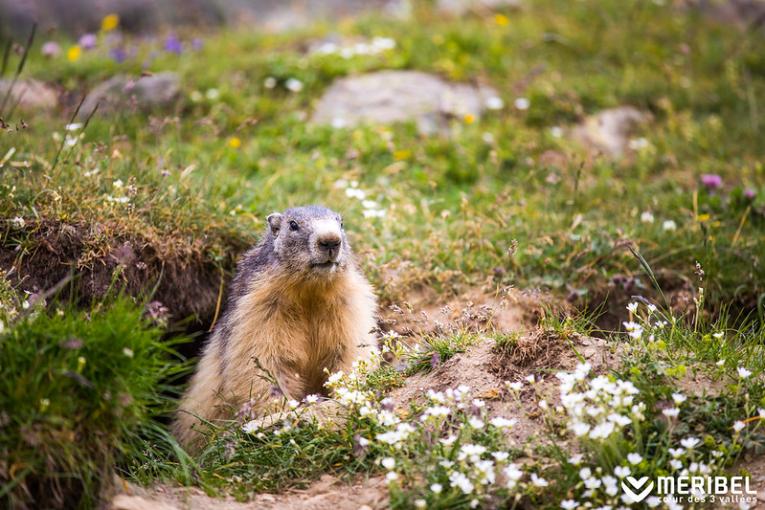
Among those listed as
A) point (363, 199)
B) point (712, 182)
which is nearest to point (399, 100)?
point (363, 199)

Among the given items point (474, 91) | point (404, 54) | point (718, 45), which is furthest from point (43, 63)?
point (718, 45)

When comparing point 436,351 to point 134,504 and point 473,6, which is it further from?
point 473,6

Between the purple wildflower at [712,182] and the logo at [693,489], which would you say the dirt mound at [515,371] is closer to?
the logo at [693,489]

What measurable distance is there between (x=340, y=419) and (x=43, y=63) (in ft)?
23.8

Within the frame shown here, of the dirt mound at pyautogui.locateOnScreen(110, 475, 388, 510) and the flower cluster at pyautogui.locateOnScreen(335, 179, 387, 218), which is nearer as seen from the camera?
the dirt mound at pyautogui.locateOnScreen(110, 475, 388, 510)

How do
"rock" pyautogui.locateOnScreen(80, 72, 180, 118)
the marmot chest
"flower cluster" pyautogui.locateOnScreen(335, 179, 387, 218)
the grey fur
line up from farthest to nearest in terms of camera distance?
"rock" pyautogui.locateOnScreen(80, 72, 180, 118)
"flower cluster" pyautogui.locateOnScreen(335, 179, 387, 218)
the marmot chest
the grey fur

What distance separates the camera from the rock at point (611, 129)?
9398 mm

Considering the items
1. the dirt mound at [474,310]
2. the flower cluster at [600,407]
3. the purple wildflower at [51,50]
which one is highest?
the purple wildflower at [51,50]

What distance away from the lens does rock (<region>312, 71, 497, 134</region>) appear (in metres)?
9.38

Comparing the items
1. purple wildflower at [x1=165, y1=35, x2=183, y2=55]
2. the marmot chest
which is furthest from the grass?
the marmot chest

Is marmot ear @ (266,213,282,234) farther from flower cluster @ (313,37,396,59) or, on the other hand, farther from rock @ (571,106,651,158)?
flower cluster @ (313,37,396,59)

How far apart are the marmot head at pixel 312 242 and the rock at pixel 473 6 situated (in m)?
7.30

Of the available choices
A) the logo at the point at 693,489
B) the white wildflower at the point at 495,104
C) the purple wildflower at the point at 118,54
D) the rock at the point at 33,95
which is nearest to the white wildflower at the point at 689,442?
the logo at the point at 693,489

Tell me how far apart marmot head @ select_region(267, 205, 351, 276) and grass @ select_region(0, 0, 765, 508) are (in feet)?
2.86
